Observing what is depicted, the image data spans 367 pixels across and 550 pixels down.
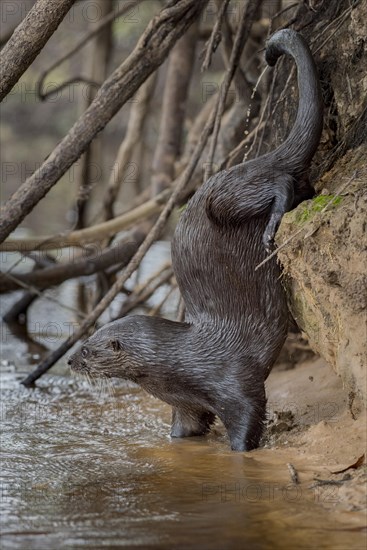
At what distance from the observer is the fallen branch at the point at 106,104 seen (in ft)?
14.1

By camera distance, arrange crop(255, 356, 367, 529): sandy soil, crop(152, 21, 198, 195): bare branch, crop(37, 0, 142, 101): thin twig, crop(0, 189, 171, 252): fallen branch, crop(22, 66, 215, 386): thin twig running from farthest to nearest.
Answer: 1. crop(152, 21, 198, 195): bare branch
2. crop(37, 0, 142, 101): thin twig
3. crop(0, 189, 171, 252): fallen branch
4. crop(22, 66, 215, 386): thin twig
5. crop(255, 356, 367, 529): sandy soil

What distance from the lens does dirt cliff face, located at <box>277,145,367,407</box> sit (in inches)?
126

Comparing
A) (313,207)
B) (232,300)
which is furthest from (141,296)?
(313,207)

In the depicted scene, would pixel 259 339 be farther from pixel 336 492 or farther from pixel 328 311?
pixel 336 492

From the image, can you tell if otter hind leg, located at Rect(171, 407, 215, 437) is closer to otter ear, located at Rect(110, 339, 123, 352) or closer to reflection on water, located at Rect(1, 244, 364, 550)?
reflection on water, located at Rect(1, 244, 364, 550)

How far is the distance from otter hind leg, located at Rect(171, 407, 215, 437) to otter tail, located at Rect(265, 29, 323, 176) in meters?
1.03

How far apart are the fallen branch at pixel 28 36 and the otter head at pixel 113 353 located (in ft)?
3.24

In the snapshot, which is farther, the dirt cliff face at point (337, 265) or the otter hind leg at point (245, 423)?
the otter hind leg at point (245, 423)

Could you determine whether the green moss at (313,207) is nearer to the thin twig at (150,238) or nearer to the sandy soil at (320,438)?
the sandy soil at (320,438)

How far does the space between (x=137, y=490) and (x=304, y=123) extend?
1.52m

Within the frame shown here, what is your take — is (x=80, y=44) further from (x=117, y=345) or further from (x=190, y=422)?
(x=190, y=422)

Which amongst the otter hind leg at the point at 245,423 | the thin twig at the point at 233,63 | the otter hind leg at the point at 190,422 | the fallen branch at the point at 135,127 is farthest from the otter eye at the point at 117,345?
the fallen branch at the point at 135,127

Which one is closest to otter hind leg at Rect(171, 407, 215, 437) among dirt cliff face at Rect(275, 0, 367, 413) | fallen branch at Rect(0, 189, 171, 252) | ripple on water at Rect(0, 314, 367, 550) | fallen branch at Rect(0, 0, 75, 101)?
ripple on water at Rect(0, 314, 367, 550)

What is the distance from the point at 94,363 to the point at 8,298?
377 cm
